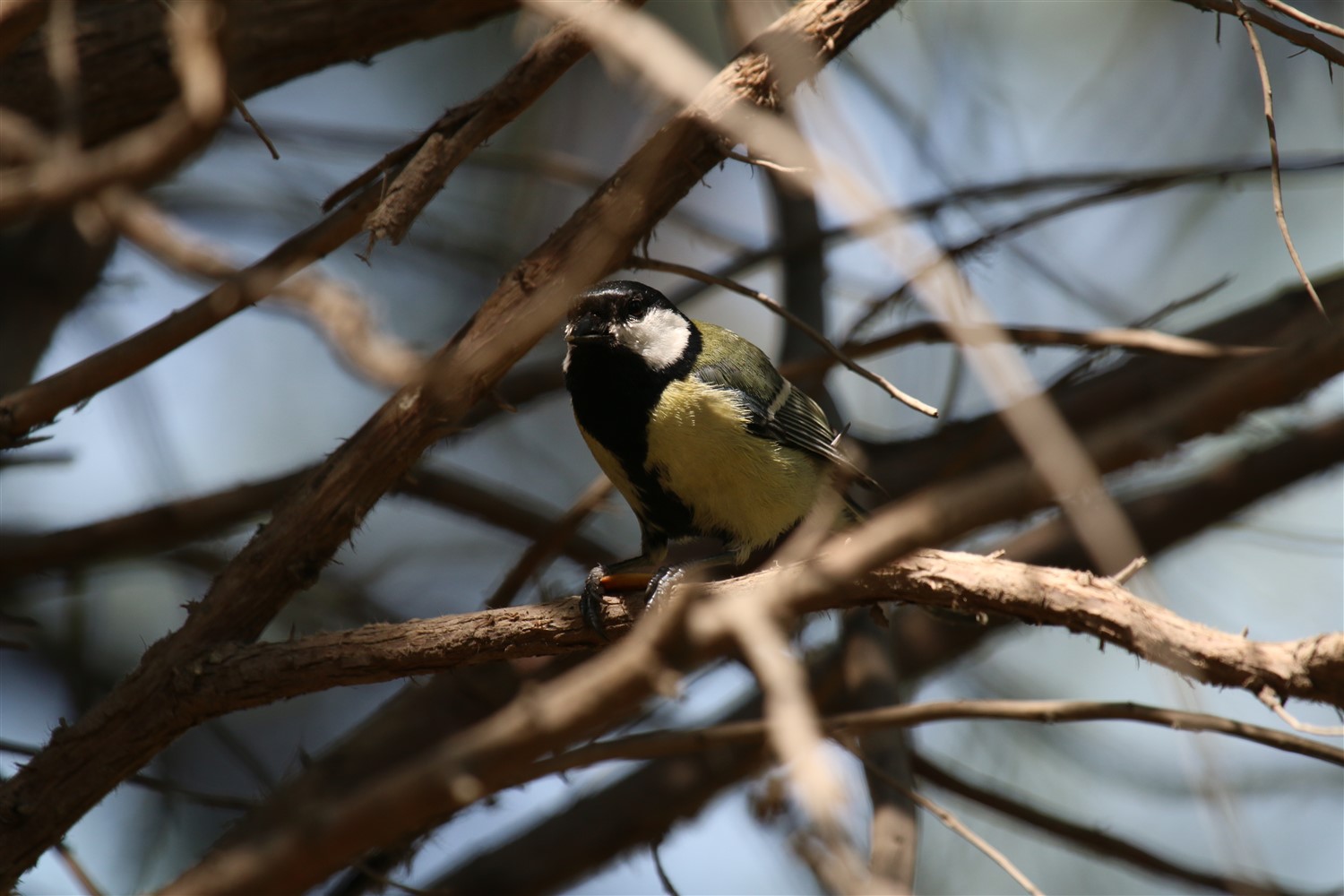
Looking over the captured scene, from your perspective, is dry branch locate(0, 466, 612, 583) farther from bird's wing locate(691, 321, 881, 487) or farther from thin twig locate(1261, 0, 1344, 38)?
thin twig locate(1261, 0, 1344, 38)

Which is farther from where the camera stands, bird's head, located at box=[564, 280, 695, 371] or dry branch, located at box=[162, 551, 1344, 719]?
bird's head, located at box=[564, 280, 695, 371]

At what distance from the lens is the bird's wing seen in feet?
9.97

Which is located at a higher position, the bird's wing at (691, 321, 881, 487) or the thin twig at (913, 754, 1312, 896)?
the bird's wing at (691, 321, 881, 487)

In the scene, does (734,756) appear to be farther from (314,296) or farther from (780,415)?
A: (314,296)

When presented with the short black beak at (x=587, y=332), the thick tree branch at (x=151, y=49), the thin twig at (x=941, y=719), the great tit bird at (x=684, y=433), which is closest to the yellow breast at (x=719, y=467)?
the great tit bird at (x=684, y=433)

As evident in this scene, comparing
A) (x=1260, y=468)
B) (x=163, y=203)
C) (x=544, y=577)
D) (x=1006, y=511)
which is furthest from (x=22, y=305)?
(x=1260, y=468)

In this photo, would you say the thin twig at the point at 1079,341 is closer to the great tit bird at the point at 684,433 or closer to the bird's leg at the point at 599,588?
the great tit bird at the point at 684,433

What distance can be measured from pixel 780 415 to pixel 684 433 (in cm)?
37

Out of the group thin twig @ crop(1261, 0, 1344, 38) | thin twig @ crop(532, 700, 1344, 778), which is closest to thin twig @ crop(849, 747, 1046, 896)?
thin twig @ crop(532, 700, 1344, 778)

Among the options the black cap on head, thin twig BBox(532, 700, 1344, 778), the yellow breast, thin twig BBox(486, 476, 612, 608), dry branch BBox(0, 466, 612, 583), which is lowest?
thin twig BBox(532, 700, 1344, 778)

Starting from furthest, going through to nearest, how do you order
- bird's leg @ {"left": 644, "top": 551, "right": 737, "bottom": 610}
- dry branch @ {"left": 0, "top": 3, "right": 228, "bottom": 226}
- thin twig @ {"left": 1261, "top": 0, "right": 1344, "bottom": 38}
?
bird's leg @ {"left": 644, "top": 551, "right": 737, "bottom": 610} < thin twig @ {"left": 1261, "top": 0, "right": 1344, "bottom": 38} < dry branch @ {"left": 0, "top": 3, "right": 228, "bottom": 226}

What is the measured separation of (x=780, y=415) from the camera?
10.3 ft

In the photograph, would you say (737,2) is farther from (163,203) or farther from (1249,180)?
(163,203)

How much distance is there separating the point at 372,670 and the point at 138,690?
49 centimetres
